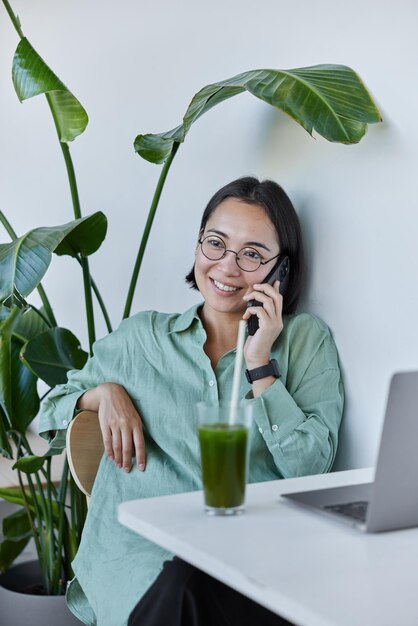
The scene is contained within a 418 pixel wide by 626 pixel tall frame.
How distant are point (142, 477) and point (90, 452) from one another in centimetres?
11

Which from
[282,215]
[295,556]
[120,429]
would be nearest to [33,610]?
[120,429]

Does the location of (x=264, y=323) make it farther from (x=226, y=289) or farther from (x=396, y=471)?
(x=396, y=471)

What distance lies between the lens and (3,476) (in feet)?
9.07

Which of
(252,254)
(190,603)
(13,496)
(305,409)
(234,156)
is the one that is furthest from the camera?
(13,496)

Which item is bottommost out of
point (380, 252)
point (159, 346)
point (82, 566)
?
point (82, 566)

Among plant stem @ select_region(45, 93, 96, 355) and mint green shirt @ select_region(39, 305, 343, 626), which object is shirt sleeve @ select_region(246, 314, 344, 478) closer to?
mint green shirt @ select_region(39, 305, 343, 626)

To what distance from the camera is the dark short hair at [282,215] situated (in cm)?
184

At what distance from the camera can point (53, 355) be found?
2.07 meters

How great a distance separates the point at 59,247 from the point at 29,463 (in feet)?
1.60

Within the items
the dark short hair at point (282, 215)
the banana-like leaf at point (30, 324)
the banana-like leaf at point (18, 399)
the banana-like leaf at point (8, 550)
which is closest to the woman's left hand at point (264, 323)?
the dark short hair at point (282, 215)

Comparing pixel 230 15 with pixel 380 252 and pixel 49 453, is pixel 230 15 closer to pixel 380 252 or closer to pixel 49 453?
pixel 380 252

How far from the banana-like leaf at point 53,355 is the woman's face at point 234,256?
1.41ft

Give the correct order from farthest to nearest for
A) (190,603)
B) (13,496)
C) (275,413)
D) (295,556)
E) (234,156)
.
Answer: (13,496), (234,156), (275,413), (190,603), (295,556)

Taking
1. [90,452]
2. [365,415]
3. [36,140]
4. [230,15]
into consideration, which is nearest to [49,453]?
[90,452]
